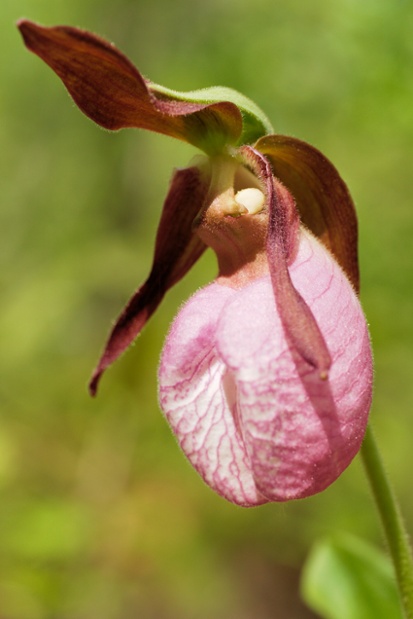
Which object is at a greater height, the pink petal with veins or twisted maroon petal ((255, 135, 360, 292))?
twisted maroon petal ((255, 135, 360, 292))

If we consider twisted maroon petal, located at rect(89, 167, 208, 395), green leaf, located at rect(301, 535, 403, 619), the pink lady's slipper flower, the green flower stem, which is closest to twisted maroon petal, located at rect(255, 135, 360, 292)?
the pink lady's slipper flower

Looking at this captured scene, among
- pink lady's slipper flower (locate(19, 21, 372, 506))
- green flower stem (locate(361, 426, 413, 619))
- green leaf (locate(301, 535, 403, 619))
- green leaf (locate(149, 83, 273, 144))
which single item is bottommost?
green leaf (locate(301, 535, 403, 619))

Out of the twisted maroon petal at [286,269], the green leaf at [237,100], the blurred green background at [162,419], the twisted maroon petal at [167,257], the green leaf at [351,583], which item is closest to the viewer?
the twisted maroon petal at [286,269]

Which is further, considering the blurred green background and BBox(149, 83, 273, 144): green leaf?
the blurred green background

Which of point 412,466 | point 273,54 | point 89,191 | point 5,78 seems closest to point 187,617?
point 412,466

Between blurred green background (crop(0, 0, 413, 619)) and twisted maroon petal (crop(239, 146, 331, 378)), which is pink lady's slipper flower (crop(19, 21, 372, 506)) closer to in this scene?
twisted maroon petal (crop(239, 146, 331, 378))

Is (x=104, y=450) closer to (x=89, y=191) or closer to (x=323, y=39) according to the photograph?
(x=323, y=39)

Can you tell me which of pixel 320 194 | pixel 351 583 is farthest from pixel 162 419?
pixel 320 194

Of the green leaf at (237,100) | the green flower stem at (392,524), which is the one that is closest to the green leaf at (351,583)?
the green flower stem at (392,524)

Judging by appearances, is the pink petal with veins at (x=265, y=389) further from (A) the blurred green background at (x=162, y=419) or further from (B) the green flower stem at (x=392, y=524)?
(A) the blurred green background at (x=162, y=419)
